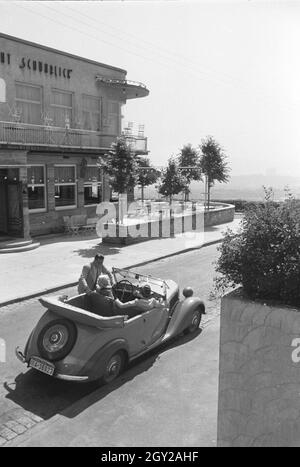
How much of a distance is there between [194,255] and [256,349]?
41.6 feet

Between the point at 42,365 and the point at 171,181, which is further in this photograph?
the point at 171,181

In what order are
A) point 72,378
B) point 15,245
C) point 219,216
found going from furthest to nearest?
point 219,216, point 15,245, point 72,378

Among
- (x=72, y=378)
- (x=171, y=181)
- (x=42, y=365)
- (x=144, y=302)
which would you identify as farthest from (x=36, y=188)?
(x=72, y=378)

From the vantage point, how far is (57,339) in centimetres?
670

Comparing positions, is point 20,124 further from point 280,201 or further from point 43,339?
point 280,201

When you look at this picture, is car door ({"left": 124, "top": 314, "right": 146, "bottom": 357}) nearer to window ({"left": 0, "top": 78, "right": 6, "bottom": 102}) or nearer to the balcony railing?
the balcony railing

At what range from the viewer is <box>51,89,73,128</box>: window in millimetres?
21438

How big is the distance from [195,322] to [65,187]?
14.6m

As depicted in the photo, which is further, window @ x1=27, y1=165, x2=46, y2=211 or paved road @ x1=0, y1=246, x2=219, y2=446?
window @ x1=27, y1=165, x2=46, y2=211

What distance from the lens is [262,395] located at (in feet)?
15.0

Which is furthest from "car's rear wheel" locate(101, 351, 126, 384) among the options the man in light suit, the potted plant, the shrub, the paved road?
the shrub

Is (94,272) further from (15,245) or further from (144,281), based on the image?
(15,245)

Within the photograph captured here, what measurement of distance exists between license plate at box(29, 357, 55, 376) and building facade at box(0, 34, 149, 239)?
477 inches

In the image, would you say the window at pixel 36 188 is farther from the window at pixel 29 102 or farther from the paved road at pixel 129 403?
the paved road at pixel 129 403
